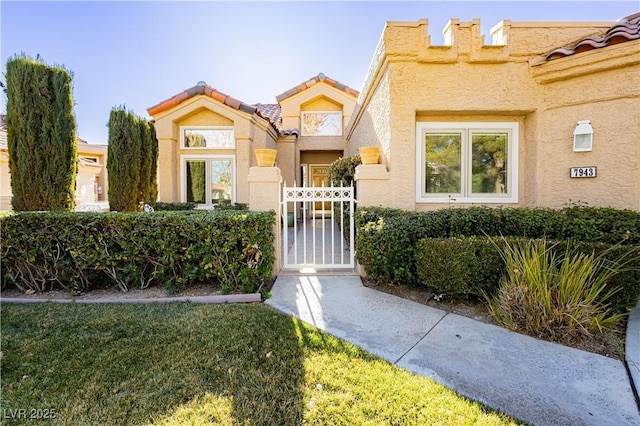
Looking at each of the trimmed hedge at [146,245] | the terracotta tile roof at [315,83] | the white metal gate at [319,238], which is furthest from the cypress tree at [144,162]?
the terracotta tile roof at [315,83]

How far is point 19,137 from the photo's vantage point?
713 centimetres

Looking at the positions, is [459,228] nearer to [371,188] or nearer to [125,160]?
[371,188]

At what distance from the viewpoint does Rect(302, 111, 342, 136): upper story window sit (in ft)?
56.1

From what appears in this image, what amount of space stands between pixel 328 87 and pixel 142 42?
9.30 metres

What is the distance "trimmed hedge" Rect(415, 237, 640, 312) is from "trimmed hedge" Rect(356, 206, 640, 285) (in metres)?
0.40

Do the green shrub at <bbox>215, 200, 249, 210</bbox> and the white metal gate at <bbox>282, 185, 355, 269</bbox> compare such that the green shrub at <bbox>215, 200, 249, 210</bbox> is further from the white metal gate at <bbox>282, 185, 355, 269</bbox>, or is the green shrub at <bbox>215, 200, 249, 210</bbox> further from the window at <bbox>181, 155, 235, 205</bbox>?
the white metal gate at <bbox>282, 185, 355, 269</bbox>

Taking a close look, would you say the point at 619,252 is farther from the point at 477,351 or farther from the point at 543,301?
the point at 477,351

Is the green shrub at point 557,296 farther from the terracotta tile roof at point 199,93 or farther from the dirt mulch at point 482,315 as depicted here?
the terracotta tile roof at point 199,93

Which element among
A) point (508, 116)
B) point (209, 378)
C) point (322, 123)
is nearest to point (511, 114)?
point (508, 116)

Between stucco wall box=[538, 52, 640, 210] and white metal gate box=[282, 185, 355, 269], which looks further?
white metal gate box=[282, 185, 355, 269]

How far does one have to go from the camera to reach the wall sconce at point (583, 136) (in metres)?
6.26

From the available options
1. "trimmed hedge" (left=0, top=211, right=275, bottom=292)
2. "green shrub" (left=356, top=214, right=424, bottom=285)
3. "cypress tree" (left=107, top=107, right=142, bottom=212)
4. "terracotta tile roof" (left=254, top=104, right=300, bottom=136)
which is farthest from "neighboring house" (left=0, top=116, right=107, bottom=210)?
"terracotta tile roof" (left=254, top=104, right=300, bottom=136)

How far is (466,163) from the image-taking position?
7.25 m

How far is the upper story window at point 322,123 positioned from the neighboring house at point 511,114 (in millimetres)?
9525
